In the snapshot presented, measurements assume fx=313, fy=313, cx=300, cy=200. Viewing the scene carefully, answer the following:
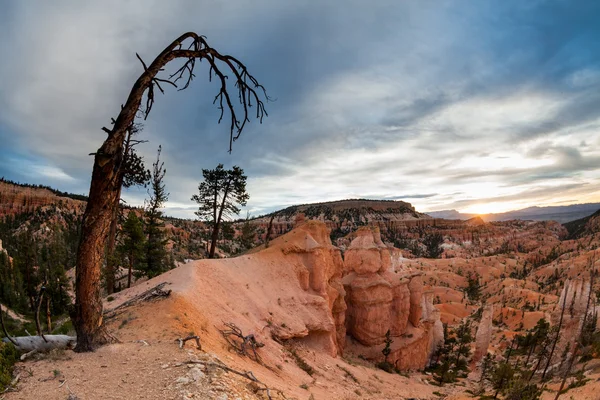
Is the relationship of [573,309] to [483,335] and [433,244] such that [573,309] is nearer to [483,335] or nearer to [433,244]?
[483,335]

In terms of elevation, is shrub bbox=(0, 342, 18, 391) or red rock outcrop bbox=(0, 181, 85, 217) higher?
red rock outcrop bbox=(0, 181, 85, 217)

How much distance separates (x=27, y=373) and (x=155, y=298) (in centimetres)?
469

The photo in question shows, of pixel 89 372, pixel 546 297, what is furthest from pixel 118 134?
pixel 546 297

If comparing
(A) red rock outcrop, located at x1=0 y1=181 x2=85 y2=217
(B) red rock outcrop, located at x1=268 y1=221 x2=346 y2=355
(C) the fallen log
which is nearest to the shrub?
(C) the fallen log

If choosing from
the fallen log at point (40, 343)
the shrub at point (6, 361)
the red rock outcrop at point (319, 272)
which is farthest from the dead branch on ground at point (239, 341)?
the red rock outcrop at point (319, 272)

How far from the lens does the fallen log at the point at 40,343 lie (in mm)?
5594

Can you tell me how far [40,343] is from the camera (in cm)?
575

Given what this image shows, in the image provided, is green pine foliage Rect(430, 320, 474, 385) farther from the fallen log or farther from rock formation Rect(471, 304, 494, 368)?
the fallen log

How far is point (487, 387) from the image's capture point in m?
27.7

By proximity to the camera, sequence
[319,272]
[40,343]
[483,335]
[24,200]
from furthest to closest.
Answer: [24,200]
[483,335]
[319,272]
[40,343]

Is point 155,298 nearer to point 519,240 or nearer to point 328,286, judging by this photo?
point 328,286

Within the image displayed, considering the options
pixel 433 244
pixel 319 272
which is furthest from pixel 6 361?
pixel 433 244

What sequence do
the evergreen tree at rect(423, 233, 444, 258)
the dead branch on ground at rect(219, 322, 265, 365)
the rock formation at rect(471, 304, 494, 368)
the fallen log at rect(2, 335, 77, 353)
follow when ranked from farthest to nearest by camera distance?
the evergreen tree at rect(423, 233, 444, 258) → the rock formation at rect(471, 304, 494, 368) → the dead branch on ground at rect(219, 322, 265, 365) → the fallen log at rect(2, 335, 77, 353)

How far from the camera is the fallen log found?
559 centimetres
